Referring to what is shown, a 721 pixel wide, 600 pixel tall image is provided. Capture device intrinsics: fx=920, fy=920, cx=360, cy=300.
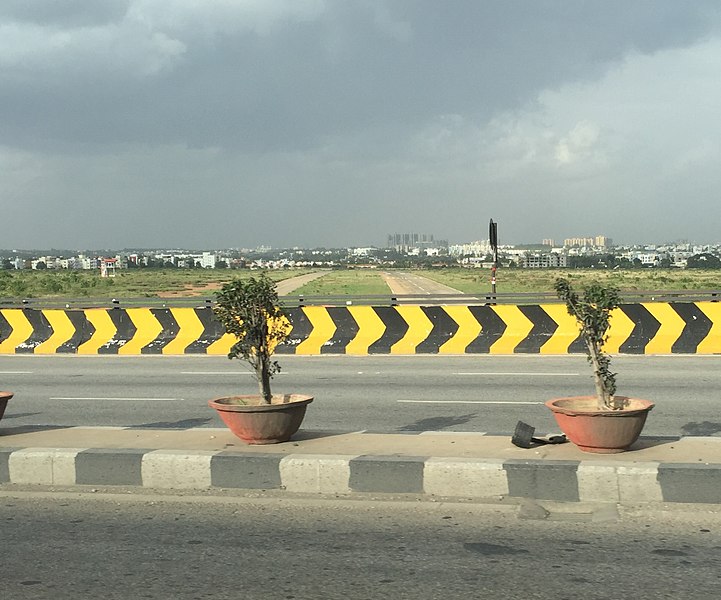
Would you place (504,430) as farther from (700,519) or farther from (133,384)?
(133,384)

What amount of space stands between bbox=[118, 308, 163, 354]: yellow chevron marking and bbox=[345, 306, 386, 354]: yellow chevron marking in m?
4.56

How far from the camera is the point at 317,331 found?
20.3m

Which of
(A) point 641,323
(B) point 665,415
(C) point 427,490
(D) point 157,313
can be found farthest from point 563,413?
(D) point 157,313

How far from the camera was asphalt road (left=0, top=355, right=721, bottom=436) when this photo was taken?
10914 millimetres

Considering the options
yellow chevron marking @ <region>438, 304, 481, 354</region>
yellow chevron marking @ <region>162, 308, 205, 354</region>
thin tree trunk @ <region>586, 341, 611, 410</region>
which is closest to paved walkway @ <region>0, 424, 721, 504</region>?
thin tree trunk @ <region>586, 341, 611, 410</region>

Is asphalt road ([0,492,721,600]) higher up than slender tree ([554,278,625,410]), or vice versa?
slender tree ([554,278,625,410])

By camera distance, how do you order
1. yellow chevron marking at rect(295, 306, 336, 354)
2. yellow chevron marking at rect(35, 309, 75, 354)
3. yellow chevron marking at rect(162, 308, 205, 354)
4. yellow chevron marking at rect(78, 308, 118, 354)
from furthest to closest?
yellow chevron marking at rect(35, 309, 75, 354) → yellow chevron marking at rect(78, 308, 118, 354) → yellow chevron marking at rect(162, 308, 205, 354) → yellow chevron marking at rect(295, 306, 336, 354)

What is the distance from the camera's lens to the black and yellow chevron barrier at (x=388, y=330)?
1883 cm

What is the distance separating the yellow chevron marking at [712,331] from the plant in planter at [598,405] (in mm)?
11386

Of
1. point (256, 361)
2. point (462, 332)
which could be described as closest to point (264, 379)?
point (256, 361)

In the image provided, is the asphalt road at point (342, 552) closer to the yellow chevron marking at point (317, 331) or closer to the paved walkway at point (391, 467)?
the paved walkway at point (391, 467)

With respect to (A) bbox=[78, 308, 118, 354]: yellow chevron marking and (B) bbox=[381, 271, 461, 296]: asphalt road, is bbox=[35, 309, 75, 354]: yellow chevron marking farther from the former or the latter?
(B) bbox=[381, 271, 461, 296]: asphalt road

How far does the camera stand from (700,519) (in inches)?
248

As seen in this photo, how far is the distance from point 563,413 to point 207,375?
32.4 feet
